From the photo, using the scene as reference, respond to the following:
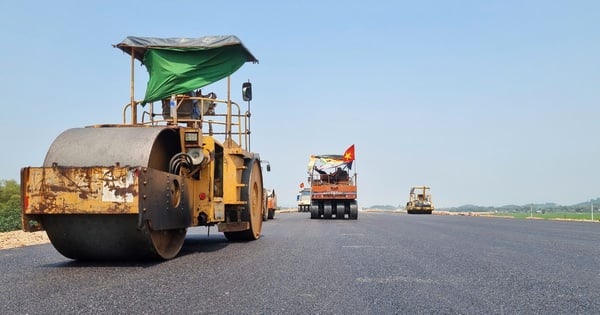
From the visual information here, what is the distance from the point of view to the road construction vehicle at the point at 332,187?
86.9 ft

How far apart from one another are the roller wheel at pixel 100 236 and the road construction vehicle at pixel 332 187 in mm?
19862

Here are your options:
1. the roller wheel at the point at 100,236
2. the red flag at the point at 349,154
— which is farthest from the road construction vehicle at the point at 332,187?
the roller wheel at the point at 100,236

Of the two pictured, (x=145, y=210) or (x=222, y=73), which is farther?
(x=222, y=73)

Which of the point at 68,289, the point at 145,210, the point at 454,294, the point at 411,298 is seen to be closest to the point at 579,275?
the point at 454,294

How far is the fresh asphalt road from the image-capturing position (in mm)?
4418

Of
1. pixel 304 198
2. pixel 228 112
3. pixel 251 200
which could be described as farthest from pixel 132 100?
pixel 304 198

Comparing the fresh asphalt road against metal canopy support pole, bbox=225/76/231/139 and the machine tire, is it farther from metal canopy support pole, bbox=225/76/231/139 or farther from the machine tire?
the machine tire

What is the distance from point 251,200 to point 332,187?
54.2ft

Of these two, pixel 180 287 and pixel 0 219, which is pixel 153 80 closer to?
pixel 180 287

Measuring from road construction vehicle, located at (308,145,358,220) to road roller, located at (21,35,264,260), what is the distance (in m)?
16.0

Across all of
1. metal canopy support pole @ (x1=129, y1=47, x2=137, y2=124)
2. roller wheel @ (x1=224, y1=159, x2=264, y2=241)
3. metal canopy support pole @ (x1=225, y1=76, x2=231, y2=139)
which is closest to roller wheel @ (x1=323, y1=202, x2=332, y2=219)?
roller wheel @ (x1=224, y1=159, x2=264, y2=241)

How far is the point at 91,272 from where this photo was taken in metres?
6.17

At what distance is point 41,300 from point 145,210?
1.88 m

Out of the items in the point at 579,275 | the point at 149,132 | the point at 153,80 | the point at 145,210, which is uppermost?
the point at 153,80
